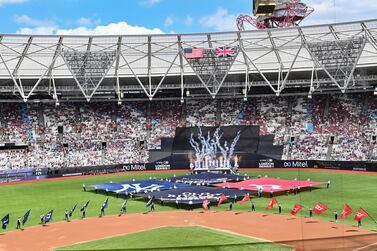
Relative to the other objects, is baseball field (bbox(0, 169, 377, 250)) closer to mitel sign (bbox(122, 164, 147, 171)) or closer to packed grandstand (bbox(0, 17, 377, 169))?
mitel sign (bbox(122, 164, 147, 171))

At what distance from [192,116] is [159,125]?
5460mm

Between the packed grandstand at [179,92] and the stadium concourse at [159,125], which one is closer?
the packed grandstand at [179,92]

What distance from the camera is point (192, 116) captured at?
235 feet

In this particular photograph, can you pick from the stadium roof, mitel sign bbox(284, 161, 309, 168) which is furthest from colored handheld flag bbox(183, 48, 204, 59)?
mitel sign bbox(284, 161, 309, 168)

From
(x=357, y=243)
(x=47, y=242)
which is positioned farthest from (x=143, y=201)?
(x=357, y=243)

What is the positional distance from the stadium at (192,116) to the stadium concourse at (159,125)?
0.61ft

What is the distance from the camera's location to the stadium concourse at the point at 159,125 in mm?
62562

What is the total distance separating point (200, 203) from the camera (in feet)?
106

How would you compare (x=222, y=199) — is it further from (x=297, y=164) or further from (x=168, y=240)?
(x=297, y=164)

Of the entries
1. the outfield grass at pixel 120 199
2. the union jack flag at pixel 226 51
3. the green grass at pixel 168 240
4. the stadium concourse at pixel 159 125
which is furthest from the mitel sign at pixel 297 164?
the green grass at pixel 168 240

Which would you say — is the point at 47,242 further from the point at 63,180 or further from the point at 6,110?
the point at 6,110

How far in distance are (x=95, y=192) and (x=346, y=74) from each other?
33.5 meters

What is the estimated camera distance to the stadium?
45250mm

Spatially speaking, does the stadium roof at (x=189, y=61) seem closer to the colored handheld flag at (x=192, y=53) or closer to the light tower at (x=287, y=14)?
the colored handheld flag at (x=192, y=53)
